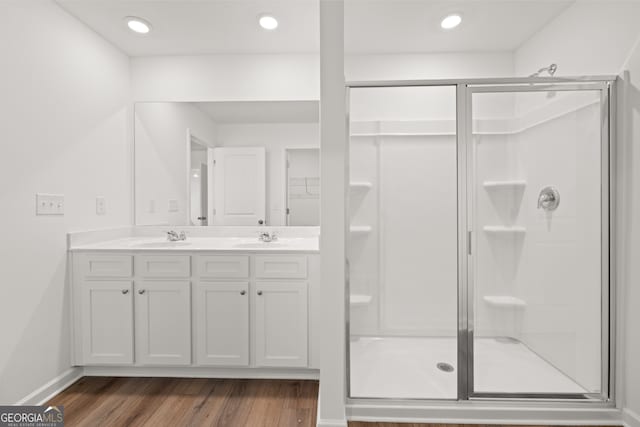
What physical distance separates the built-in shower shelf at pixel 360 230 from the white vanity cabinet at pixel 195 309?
0.39 meters

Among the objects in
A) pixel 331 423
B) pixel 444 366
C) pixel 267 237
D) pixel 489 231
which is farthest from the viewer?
pixel 267 237

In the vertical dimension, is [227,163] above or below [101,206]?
above

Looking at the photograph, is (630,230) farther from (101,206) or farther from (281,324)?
(101,206)

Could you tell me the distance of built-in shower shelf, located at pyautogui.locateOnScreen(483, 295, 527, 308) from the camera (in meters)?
1.91

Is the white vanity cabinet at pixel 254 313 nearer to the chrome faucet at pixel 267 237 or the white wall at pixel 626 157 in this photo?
the chrome faucet at pixel 267 237

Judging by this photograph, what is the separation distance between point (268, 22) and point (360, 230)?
1567 mm

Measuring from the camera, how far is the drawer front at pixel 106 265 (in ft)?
7.00

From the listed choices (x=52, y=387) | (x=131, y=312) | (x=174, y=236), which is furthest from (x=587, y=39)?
(x=52, y=387)

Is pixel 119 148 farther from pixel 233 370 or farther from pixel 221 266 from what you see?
pixel 233 370

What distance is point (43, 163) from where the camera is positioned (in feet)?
6.34

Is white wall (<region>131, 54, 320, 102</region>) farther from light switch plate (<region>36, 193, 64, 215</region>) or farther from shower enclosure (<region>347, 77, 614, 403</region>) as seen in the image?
light switch plate (<region>36, 193, 64, 215</region>)

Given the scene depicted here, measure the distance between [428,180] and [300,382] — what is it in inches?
61.9

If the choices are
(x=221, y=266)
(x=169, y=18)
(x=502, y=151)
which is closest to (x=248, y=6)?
(x=169, y=18)

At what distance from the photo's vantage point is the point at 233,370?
7.09ft
